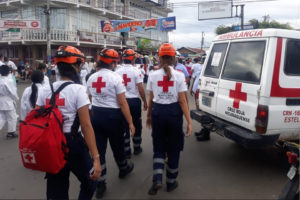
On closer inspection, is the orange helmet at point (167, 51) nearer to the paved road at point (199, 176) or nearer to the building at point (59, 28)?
the paved road at point (199, 176)

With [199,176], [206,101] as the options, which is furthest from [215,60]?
[199,176]

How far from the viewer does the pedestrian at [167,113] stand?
3158 millimetres

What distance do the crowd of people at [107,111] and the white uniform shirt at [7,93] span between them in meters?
1.20

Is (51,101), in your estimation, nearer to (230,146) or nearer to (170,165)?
Answer: (170,165)

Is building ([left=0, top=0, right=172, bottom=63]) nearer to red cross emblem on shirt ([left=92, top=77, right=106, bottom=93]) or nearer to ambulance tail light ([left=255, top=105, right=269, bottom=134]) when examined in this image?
red cross emblem on shirt ([left=92, top=77, right=106, bottom=93])

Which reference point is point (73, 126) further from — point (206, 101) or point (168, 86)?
point (206, 101)

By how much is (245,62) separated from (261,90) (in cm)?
68

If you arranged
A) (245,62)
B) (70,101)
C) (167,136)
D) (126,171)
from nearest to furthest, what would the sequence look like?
(70,101)
(167,136)
(126,171)
(245,62)

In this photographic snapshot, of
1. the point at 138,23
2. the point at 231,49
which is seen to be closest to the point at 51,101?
the point at 231,49

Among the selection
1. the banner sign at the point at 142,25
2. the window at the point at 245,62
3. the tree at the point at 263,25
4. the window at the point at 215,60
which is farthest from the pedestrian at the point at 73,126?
the tree at the point at 263,25

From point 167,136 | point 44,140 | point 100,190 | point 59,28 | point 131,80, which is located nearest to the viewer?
point 44,140

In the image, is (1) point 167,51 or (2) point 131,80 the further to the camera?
(2) point 131,80

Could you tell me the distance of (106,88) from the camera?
10.1 ft

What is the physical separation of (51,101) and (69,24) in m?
21.9
